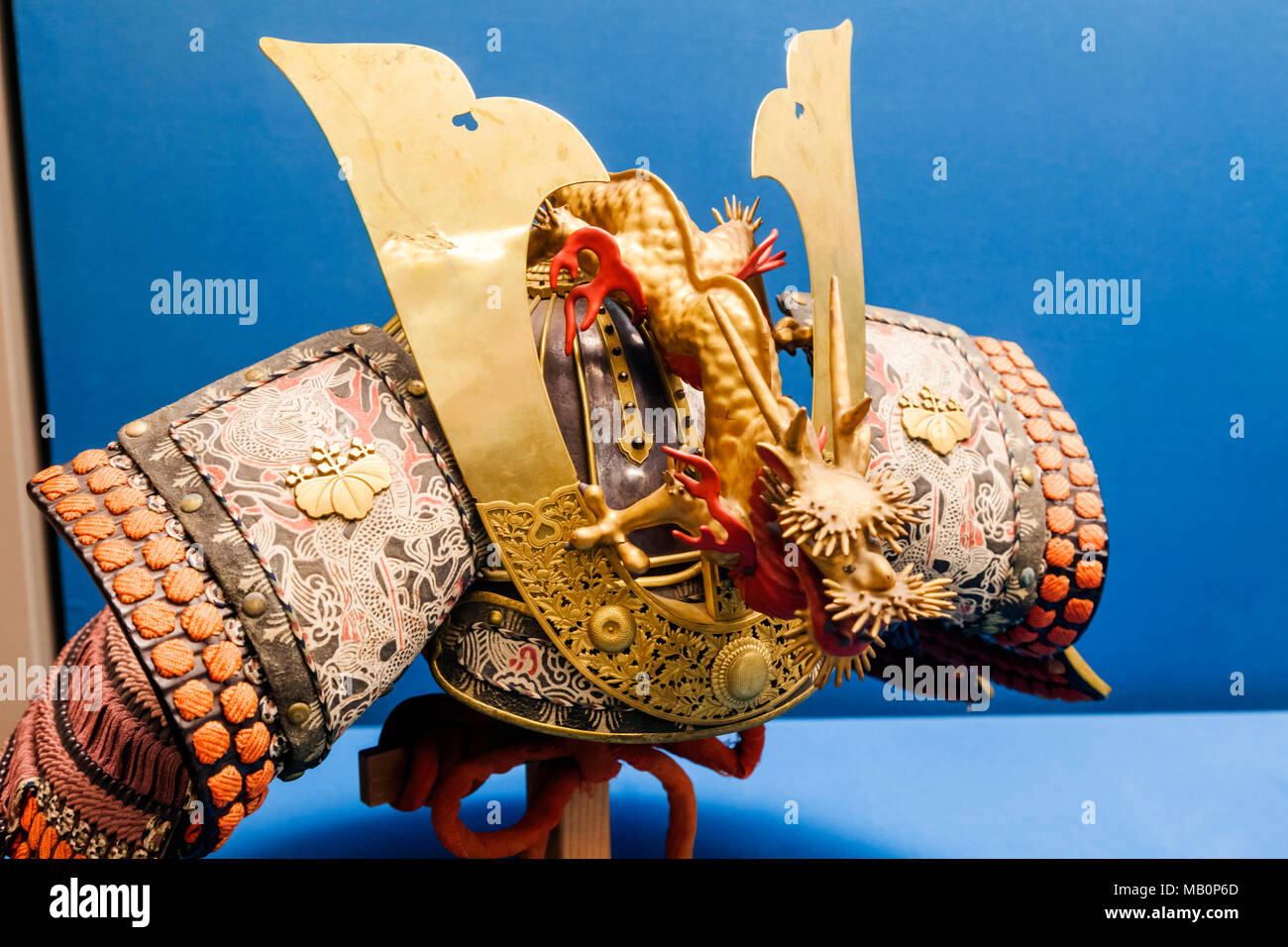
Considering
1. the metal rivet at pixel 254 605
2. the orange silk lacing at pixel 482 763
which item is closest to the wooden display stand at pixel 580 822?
the orange silk lacing at pixel 482 763

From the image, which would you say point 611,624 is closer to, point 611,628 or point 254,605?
point 611,628

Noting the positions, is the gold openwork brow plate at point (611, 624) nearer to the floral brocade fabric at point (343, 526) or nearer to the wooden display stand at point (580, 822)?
the floral brocade fabric at point (343, 526)

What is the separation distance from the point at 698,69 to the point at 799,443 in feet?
3.57

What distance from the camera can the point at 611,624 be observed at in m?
1.20

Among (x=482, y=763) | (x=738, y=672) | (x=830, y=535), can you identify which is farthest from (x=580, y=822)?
(x=830, y=535)

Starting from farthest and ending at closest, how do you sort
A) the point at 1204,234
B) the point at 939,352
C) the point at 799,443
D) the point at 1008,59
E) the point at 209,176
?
1. the point at 1204,234
2. the point at 1008,59
3. the point at 209,176
4. the point at 939,352
5. the point at 799,443

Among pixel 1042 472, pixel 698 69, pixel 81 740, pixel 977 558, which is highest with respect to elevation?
pixel 698 69

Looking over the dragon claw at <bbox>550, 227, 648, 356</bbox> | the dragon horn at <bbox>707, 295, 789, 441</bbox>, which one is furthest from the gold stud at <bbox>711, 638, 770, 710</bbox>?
the dragon claw at <bbox>550, 227, 648, 356</bbox>

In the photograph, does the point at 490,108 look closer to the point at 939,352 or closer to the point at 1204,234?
the point at 939,352

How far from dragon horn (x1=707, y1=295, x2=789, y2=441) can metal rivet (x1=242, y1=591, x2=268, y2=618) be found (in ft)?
1.70

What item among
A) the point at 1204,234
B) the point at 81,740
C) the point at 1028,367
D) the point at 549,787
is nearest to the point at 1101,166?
the point at 1204,234

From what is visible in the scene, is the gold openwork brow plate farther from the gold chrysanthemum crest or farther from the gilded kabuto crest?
the gold chrysanthemum crest

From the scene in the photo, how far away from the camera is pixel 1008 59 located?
1.94 meters

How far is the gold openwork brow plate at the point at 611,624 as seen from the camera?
46.3 inches
